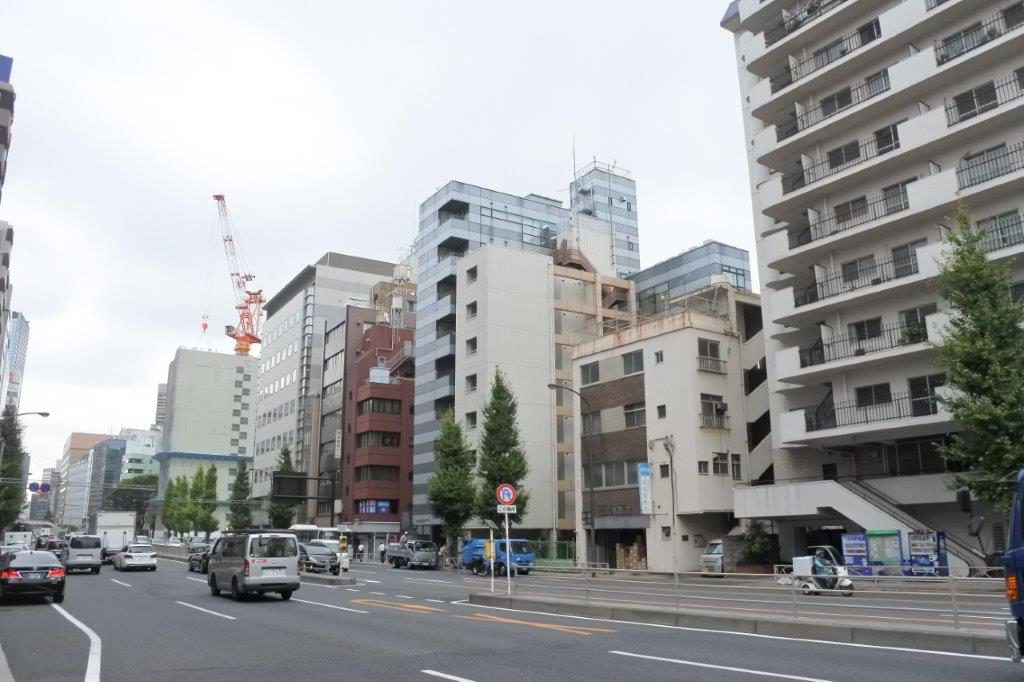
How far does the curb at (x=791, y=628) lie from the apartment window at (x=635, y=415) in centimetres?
2505

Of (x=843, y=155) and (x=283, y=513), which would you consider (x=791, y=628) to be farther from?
(x=283, y=513)

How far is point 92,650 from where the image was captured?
41.9 feet

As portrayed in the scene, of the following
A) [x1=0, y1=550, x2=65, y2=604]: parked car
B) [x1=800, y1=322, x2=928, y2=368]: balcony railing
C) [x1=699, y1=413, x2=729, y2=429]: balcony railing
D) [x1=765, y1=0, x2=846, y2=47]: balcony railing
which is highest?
[x1=765, y1=0, x2=846, y2=47]: balcony railing

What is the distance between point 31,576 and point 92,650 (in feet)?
37.9

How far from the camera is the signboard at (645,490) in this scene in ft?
136

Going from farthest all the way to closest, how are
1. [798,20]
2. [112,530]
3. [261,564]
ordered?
[112,530] < [798,20] < [261,564]

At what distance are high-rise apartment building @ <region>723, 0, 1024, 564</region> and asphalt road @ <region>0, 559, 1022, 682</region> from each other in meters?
19.4

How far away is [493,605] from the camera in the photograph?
21.5 metres

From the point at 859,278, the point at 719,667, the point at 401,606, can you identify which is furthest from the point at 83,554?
the point at 859,278

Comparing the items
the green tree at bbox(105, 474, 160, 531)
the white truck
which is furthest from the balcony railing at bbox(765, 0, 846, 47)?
the green tree at bbox(105, 474, 160, 531)

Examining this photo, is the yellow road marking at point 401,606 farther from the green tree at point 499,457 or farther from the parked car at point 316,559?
the green tree at point 499,457

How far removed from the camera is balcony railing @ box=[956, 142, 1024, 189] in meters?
29.8

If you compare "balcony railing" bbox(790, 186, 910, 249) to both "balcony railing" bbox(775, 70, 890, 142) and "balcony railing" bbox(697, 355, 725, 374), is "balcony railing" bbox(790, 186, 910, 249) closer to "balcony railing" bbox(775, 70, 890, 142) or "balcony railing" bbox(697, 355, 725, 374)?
"balcony railing" bbox(775, 70, 890, 142)

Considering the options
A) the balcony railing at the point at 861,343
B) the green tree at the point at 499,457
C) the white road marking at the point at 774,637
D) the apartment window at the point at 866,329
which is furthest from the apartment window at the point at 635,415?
the white road marking at the point at 774,637
